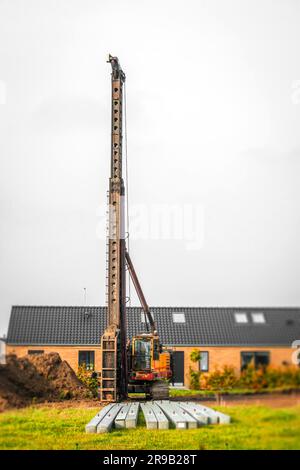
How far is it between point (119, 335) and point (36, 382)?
212 inches

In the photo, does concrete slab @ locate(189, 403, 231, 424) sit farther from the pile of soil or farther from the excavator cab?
the excavator cab

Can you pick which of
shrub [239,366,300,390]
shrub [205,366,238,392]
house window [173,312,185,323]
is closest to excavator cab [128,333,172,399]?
house window [173,312,185,323]

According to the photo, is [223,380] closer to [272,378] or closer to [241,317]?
[241,317]

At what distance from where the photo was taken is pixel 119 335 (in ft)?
58.7

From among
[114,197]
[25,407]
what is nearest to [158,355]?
[114,197]

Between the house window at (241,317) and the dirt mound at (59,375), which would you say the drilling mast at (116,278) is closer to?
the dirt mound at (59,375)

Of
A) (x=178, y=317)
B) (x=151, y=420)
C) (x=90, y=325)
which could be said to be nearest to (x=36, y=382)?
(x=151, y=420)

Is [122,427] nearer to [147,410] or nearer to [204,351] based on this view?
[147,410]

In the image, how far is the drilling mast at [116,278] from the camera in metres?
17.0

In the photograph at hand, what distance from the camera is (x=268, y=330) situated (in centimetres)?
716

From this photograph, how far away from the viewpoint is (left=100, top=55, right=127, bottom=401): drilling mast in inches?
670

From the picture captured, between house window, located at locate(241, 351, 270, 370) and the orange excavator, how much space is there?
392 inches

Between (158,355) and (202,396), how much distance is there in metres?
10.2

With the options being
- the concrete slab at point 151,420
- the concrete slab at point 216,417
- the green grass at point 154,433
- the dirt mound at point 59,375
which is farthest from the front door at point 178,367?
the concrete slab at point 216,417
